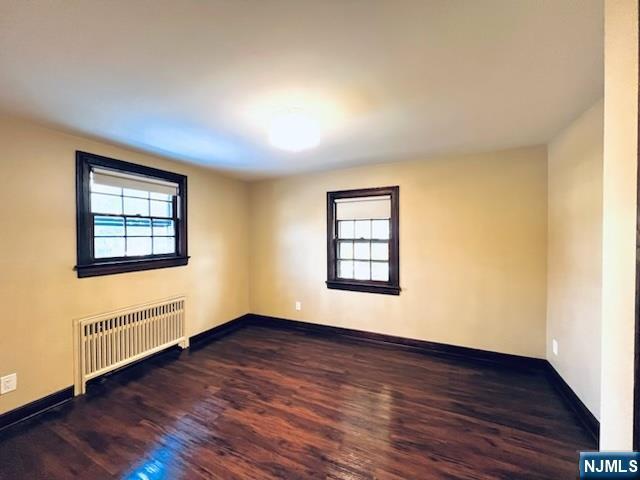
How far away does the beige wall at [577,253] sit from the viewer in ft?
6.35

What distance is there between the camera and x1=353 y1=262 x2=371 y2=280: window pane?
3.80m

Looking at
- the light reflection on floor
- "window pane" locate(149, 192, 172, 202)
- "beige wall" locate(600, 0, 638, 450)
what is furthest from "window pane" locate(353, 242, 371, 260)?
"beige wall" locate(600, 0, 638, 450)

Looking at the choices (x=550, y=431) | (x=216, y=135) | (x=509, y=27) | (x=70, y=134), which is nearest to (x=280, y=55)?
(x=509, y=27)

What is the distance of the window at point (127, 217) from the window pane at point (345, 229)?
2091mm

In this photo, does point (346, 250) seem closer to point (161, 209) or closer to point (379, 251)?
point (379, 251)

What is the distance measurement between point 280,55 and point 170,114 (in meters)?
1.14

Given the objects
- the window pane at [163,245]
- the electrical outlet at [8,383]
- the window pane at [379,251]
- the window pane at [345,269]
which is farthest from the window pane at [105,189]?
the window pane at [379,251]

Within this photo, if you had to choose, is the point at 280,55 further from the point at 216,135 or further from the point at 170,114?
the point at 216,135

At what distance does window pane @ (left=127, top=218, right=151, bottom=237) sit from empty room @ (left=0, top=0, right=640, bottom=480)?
25 millimetres

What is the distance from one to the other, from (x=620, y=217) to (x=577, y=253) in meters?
2.03

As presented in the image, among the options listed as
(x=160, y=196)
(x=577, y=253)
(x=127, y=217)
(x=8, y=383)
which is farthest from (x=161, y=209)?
(x=577, y=253)

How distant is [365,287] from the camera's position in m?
3.74

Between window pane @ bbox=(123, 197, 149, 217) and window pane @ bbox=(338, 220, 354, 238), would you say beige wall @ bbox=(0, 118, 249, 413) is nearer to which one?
window pane @ bbox=(123, 197, 149, 217)

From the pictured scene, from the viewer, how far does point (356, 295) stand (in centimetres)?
381
